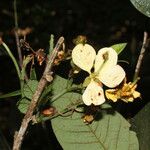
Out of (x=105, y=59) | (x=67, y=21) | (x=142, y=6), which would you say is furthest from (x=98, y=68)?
(x=67, y=21)

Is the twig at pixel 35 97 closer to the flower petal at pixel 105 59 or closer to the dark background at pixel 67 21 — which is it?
the flower petal at pixel 105 59

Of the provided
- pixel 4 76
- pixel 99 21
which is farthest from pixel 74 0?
pixel 4 76

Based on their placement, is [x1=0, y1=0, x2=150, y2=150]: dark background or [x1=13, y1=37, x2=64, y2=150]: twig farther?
[x1=0, y1=0, x2=150, y2=150]: dark background

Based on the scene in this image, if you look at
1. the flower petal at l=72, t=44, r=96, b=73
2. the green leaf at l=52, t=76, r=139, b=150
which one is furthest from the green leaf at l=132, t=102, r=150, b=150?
the flower petal at l=72, t=44, r=96, b=73

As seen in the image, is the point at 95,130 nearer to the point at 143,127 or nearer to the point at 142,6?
the point at 143,127

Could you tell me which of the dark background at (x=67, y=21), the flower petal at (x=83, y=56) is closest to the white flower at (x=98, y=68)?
the flower petal at (x=83, y=56)

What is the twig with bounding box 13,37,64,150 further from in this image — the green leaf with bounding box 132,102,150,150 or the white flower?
the green leaf with bounding box 132,102,150,150
